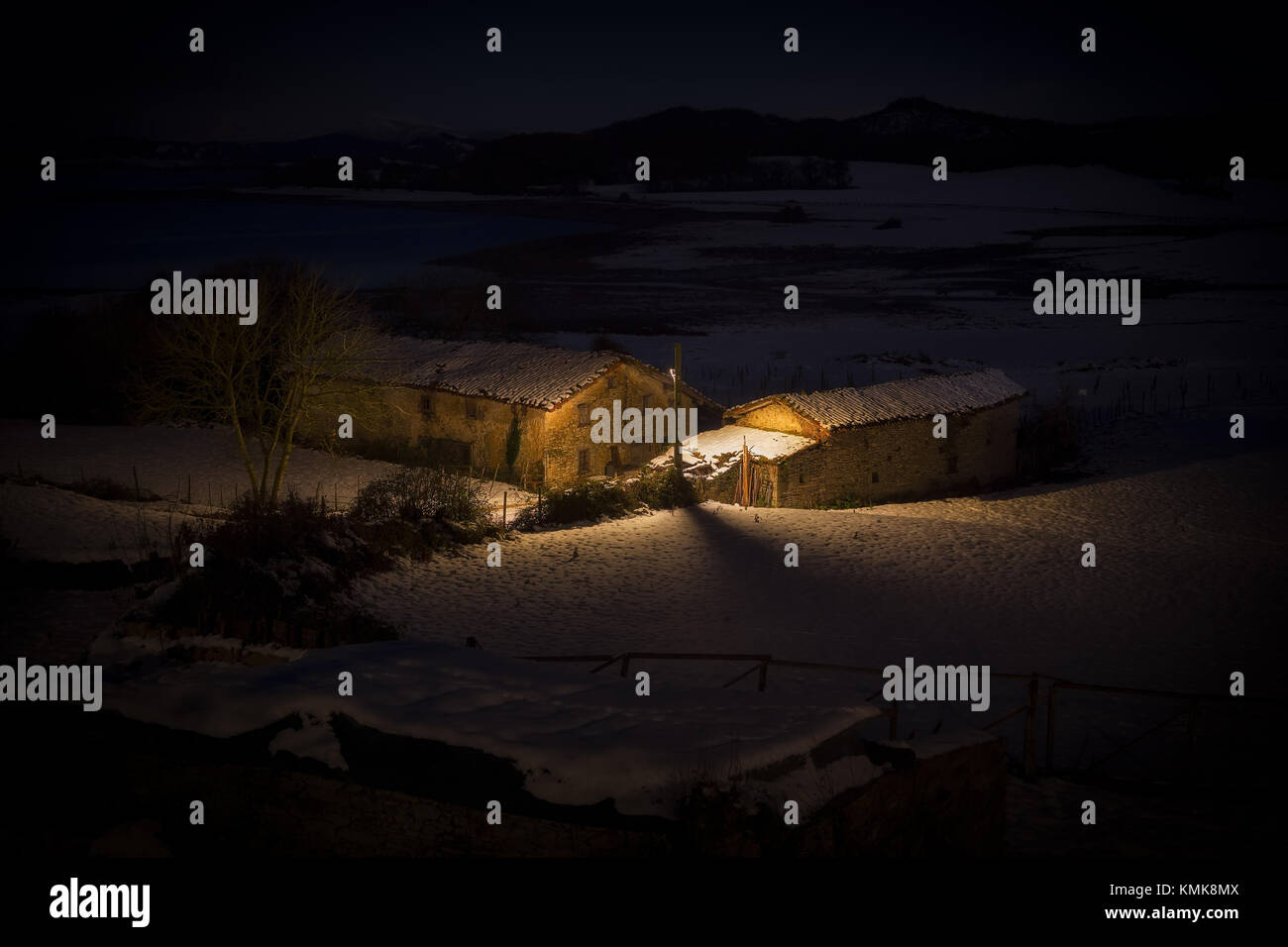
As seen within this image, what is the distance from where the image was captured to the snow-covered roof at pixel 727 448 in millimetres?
31656

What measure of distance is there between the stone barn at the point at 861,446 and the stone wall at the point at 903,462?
0.03 m

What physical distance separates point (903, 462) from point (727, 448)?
5.95 metres

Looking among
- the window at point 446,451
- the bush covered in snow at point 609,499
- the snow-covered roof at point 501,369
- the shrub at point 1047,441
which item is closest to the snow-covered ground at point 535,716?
the bush covered in snow at point 609,499

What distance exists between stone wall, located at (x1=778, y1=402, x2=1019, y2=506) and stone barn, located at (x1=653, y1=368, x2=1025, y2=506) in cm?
3

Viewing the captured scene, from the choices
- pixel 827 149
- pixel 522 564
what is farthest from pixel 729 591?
pixel 827 149

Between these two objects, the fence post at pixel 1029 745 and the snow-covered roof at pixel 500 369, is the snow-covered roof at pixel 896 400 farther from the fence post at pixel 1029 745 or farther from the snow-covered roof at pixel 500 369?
the fence post at pixel 1029 745

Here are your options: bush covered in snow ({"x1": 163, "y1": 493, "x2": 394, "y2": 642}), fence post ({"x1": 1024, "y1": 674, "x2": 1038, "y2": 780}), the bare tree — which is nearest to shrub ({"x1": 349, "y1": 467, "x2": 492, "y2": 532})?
bush covered in snow ({"x1": 163, "y1": 493, "x2": 394, "y2": 642})

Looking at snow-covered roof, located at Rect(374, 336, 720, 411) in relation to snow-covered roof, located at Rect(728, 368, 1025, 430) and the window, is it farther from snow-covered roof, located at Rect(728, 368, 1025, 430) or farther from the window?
snow-covered roof, located at Rect(728, 368, 1025, 430)

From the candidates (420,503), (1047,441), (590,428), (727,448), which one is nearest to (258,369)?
(420,503)

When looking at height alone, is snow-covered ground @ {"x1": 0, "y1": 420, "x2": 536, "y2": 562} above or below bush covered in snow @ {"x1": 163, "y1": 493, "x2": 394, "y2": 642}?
above

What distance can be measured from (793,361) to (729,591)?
3461 cm

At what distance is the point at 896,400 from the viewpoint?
115 ft

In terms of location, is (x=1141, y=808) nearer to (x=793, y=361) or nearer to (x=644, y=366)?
(x=644, y=366)

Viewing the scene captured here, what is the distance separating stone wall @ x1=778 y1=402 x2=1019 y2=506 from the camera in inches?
1264
